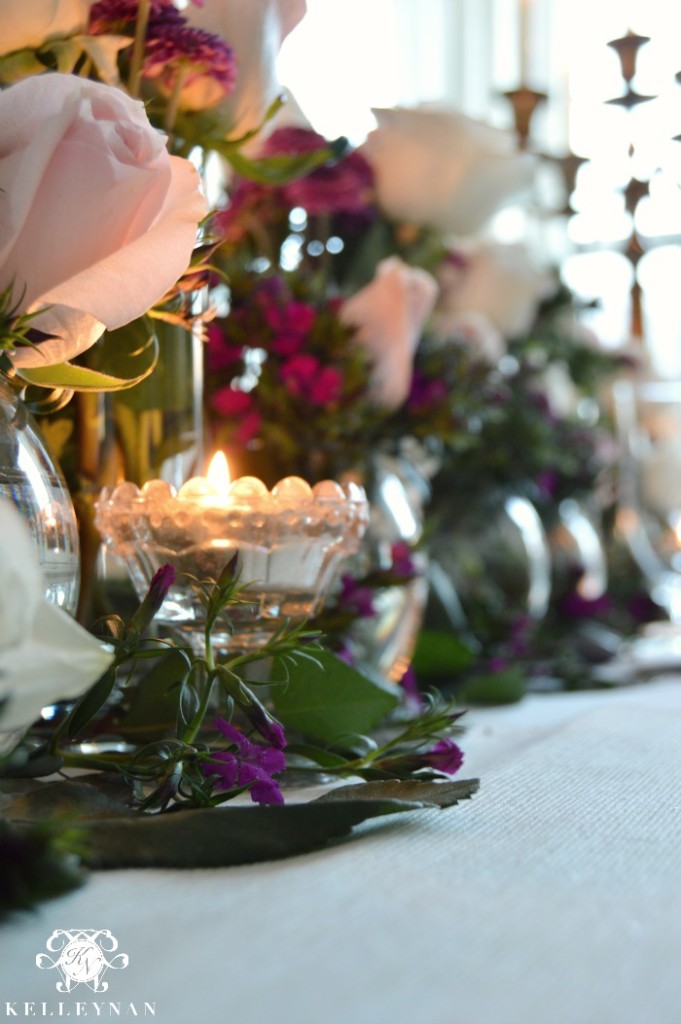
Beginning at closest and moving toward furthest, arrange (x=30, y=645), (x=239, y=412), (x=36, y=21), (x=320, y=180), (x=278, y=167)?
(x=30, y=645), (x=36, y=21), (x=278, y=167), (x=239, y=412), (x=320, y=180)

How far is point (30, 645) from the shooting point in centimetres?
24

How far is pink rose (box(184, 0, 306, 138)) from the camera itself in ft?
1.74

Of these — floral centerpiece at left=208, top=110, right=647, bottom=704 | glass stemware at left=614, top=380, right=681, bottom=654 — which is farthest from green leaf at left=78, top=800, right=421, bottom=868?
glass stemware at left=614, top=380, right=681, bottom=654

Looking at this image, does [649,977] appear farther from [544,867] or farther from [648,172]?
[648,172]

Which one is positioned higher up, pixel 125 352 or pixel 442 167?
pixel 442 167

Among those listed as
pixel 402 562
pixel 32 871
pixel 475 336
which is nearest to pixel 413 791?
pixel 32 871

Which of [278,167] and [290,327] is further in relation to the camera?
[290,327]

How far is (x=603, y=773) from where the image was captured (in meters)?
0.46

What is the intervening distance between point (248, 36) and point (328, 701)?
303 mm

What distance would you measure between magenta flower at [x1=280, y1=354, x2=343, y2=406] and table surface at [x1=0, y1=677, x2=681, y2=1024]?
1.17 feet

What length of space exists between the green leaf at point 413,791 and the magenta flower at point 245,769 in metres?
0.02

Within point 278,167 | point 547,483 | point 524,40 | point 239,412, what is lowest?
point 547,483

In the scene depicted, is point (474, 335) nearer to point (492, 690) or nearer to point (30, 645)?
point (492, 690)

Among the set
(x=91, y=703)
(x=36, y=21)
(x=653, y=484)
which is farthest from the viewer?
(x=653, y=484)
